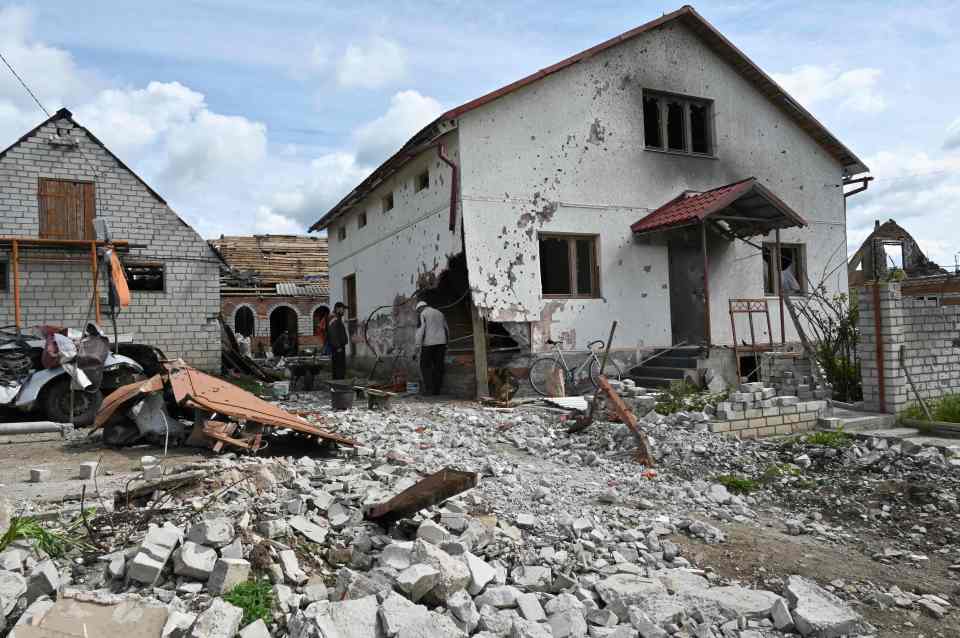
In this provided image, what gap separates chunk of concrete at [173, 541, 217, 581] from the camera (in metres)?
3.29

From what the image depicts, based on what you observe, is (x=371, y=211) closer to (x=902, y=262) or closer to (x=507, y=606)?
(x=507, y=606)

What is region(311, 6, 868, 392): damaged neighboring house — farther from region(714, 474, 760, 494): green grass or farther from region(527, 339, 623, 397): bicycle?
region(714, 474, 760, 494): green grass

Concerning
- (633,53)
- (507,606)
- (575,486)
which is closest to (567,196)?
(633,53)

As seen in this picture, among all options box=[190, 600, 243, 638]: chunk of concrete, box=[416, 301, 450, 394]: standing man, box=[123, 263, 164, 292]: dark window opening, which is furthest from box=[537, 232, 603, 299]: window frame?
box=[123, 263, 164, 292]: dark window opening

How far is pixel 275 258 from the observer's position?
94.7ft

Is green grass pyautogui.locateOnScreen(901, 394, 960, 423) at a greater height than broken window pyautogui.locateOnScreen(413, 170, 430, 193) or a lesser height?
lesser

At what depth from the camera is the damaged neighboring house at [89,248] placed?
14.1m

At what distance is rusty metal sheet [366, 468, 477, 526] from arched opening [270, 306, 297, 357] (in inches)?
894

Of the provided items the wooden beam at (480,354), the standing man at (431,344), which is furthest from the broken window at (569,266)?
the standing man at (431,344)

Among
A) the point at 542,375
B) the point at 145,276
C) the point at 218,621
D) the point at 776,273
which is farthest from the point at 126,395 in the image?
the point at 776,273

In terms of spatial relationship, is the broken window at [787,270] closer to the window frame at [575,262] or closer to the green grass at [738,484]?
the window frame at [575,262]

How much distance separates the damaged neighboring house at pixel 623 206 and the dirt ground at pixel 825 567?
6483 mm

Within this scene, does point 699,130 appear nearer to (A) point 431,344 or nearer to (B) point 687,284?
(B) point 687,284

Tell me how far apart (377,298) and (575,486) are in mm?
9742
